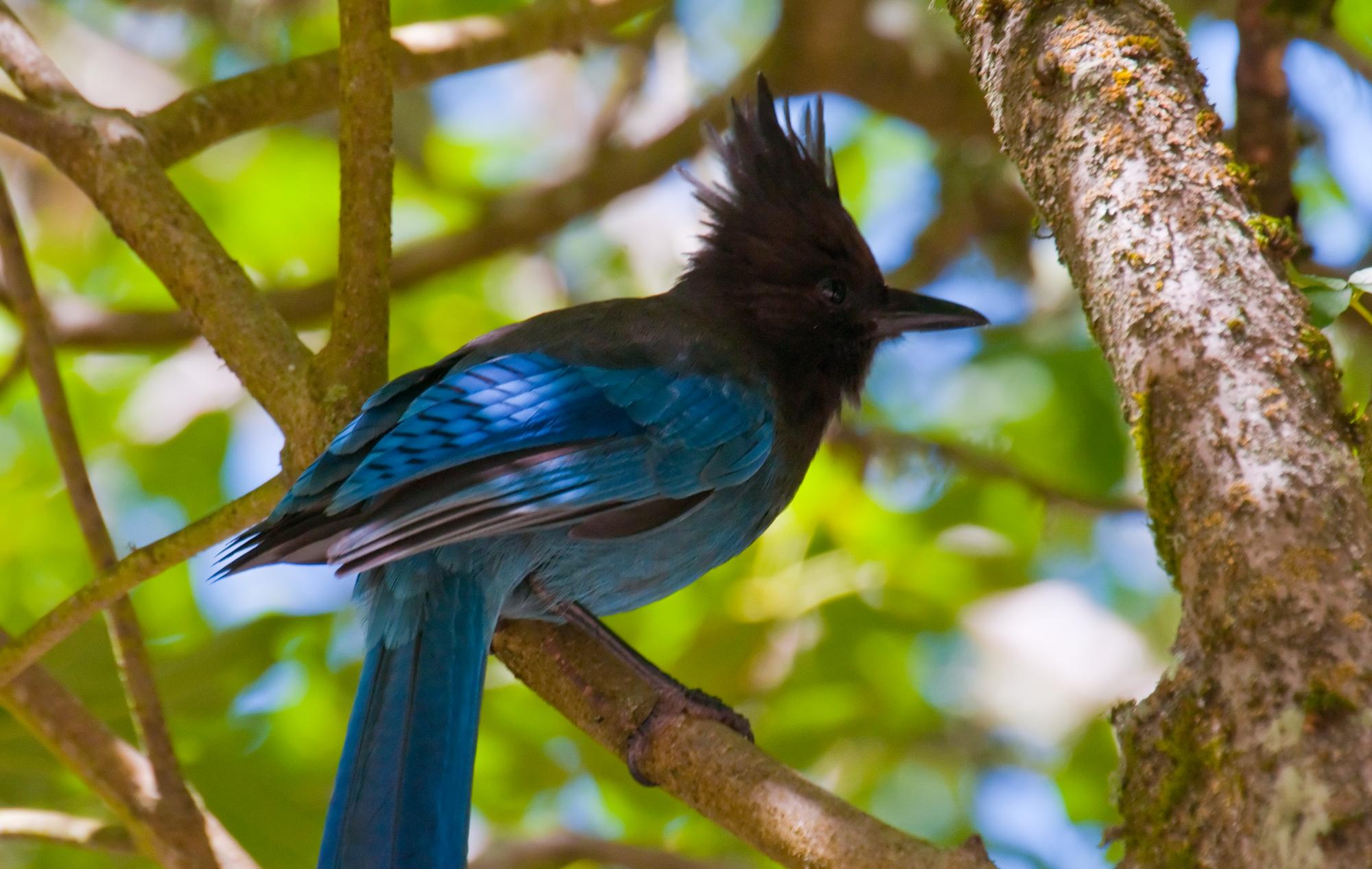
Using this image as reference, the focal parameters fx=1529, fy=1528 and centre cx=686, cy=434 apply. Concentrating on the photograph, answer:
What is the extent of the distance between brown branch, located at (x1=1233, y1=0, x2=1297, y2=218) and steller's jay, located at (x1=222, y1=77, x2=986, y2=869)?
73cm

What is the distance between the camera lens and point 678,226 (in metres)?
6.24

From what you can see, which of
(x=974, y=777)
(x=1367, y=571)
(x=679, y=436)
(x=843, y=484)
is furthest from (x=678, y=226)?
(x=1367, y=571)

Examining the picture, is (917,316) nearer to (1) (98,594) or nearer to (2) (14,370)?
(1) (98,594)

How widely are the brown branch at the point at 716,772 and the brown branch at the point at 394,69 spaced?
50.8 inches

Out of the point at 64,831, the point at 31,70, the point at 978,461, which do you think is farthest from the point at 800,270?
the point at 64,831

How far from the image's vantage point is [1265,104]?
11.2 feet

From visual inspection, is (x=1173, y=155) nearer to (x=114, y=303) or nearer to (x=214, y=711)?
(x=214, y=711)

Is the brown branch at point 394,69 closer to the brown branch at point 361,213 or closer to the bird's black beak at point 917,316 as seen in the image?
the brown branch at point 361,213

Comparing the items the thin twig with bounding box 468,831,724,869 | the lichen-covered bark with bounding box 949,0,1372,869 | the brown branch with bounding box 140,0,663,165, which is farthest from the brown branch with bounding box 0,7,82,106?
the lichen-covered bark with bounding box 949,0,1372,869

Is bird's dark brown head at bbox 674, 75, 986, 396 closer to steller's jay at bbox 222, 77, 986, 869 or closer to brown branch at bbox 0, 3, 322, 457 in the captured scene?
steller's jay at bbox 222, 77, 986, 869

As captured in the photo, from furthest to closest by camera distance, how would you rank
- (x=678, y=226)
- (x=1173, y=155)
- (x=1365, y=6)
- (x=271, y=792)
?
(x=678, y=226), (x=1365, y=6), (x=271, y=792), (x=1173, y=155)

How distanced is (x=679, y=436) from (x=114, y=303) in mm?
3200

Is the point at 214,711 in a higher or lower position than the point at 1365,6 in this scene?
lower

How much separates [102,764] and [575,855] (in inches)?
39.8
